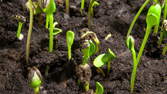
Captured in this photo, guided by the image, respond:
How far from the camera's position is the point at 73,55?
1099 mm

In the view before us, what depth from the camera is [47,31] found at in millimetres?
1189

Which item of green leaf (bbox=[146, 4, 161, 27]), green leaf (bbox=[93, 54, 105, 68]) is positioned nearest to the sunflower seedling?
green leaf (bbox=[93, 54, 105, 68])

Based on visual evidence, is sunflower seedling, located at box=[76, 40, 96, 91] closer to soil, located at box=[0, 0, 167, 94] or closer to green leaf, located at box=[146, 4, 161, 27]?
soil, located at box=[0, 0, 167, 94]

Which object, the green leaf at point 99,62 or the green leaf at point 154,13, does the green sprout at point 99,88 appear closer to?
the green leaf at point 99,62

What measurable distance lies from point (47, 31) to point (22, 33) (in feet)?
0.33

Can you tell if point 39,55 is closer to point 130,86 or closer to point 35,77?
point 35,77

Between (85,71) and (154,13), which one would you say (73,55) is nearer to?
(85,71)

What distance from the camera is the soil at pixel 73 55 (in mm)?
1001

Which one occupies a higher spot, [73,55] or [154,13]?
[154,13]

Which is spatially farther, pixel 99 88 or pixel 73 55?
pixel 73 55

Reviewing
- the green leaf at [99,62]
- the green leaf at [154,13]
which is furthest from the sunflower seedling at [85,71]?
the green leaf at [154,13]

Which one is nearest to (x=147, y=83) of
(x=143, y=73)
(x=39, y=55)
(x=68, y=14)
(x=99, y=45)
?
(x=143, y=73)

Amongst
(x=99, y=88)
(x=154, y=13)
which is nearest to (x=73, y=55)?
(x=99, y=88)

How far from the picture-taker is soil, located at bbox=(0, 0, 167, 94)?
1001 millimetres
